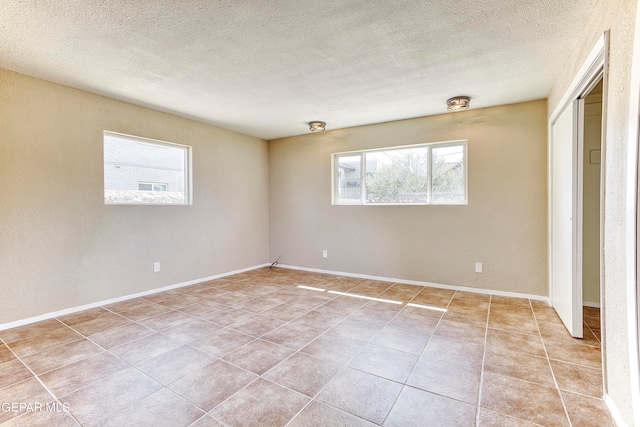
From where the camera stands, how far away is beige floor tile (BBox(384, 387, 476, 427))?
1.51 m

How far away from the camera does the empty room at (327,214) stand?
1652 millimetres

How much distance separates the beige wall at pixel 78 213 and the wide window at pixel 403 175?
2196 mm

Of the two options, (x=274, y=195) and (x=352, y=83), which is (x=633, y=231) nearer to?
(x=352, y=83)

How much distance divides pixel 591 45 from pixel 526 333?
2248 mm

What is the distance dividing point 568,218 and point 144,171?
4708 mm

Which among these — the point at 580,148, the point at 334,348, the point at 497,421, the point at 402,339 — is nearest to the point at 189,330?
the point at 334,348

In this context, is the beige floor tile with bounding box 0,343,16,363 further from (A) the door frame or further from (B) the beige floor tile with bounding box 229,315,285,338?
(A) the door frame

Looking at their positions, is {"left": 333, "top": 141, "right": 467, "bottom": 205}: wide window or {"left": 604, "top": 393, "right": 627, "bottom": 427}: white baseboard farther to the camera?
{"left": 333, "top": 141, "right": 467, "bottom": 205}: wide window

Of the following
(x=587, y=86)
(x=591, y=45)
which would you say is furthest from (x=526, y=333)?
(x=591, y=45)

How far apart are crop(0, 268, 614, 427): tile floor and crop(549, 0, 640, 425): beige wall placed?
0.29 m

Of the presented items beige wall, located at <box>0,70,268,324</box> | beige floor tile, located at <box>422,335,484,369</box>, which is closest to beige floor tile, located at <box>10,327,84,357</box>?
beige wall, located at <box>0,70,268,324</box>

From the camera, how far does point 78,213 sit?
3188 millimetres

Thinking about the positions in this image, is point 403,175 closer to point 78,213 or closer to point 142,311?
point 142,311

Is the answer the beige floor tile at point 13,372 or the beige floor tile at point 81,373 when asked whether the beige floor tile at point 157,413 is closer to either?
the beige floor tile at point 81,373
